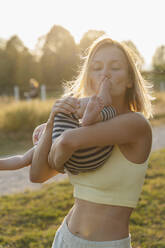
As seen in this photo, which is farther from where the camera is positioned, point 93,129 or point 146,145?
point 146,145

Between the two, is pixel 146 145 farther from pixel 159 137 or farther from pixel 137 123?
pixel 159 137

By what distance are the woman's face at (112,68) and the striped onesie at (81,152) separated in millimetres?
161

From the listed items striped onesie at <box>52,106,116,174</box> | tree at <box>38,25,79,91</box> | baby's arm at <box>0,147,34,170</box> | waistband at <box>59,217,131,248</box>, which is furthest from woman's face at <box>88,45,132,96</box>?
tree at <box>38,25,79,91</box>

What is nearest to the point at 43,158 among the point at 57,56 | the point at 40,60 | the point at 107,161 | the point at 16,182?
the point at 107,161

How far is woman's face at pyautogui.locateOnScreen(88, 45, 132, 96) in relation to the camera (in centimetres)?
160

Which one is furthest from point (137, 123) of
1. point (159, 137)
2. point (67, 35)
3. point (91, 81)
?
point (67, 35)

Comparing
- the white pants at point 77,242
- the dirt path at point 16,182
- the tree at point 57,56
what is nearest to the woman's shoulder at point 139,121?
the white pants at point 77,242

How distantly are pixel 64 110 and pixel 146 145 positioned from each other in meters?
0.40

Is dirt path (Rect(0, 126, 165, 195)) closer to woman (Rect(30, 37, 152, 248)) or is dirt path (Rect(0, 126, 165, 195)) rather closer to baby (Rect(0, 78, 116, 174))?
woman (Rect(30, 37, 152, 248))

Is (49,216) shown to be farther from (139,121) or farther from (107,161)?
(139,121)

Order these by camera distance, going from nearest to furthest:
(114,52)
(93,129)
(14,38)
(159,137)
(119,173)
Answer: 1. (93,129)
2. (119,173)
3. (114,52)
4. (159,137)
5. (14,38)

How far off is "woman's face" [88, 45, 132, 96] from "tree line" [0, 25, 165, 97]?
75.1 feet

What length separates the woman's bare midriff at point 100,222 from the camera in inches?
60.3

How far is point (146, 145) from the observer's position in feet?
5.06
